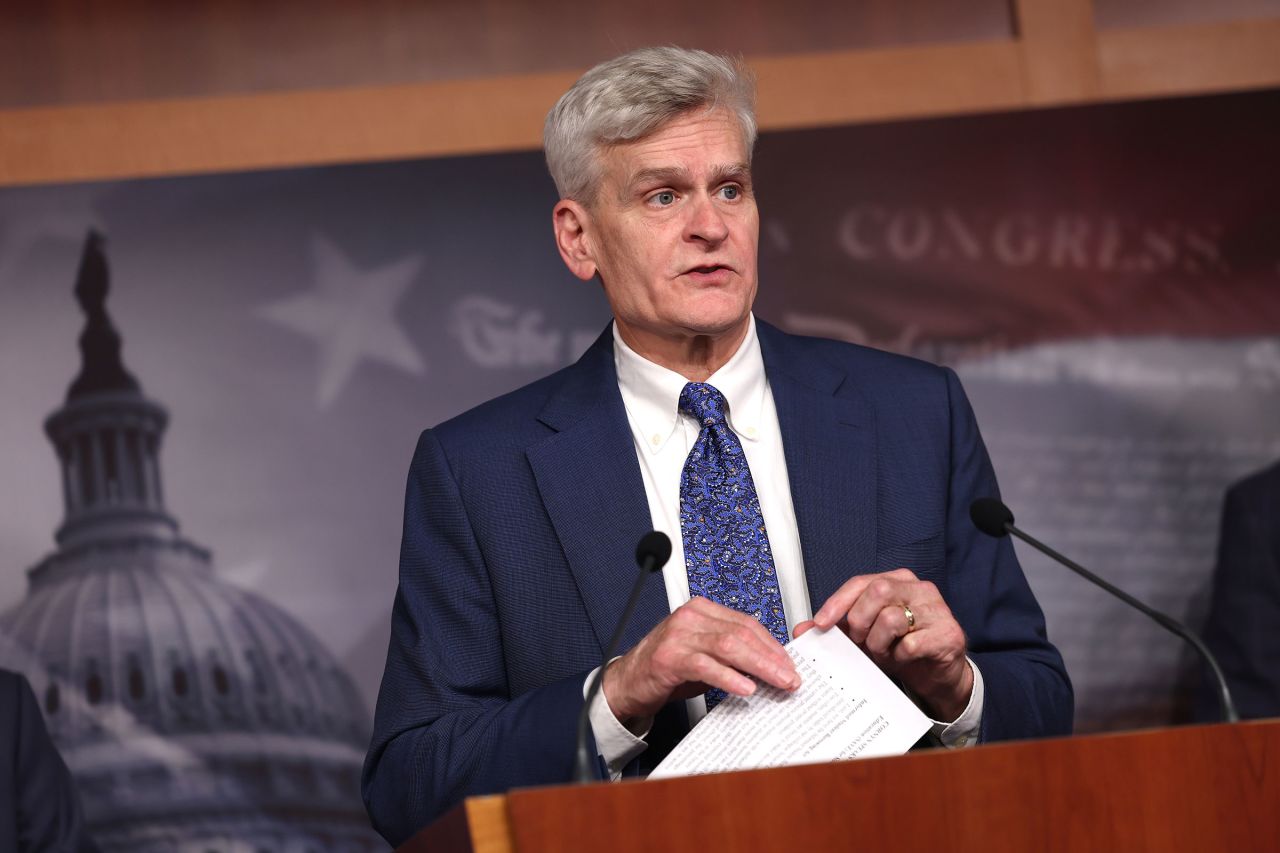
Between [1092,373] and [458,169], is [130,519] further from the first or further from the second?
[1092,373]

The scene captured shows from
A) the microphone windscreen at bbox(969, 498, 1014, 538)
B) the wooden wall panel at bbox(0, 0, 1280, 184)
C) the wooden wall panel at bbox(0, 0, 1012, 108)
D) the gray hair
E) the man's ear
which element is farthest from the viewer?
the wooden wall panel at bbox(0, 0, 1012, 108)

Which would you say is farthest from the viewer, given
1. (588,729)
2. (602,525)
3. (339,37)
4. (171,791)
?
(339,37)

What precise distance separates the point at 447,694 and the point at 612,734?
Answer: 0.32 m

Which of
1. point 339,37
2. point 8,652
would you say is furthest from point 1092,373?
point 8,652

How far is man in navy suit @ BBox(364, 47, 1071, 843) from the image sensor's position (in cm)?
208

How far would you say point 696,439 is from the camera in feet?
7.39

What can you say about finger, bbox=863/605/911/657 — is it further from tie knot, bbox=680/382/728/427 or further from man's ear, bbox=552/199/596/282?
man's ear, bbox=552/199/596/282

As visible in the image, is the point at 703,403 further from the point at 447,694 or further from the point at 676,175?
the point at 447,694

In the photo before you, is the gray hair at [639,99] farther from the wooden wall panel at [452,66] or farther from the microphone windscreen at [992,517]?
the wooden wall panel at [452,66]

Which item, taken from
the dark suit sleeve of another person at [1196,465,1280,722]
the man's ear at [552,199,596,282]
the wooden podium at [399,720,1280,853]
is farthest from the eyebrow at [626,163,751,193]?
the dark suit sleeve of another person at [1196,465,1280,722]

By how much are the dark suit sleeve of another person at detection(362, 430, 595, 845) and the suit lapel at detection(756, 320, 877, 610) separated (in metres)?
0.38

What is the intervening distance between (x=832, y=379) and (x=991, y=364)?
1568 millimetres

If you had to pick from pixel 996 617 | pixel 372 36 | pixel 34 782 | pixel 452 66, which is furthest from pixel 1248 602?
pixel 34 782

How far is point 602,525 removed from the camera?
2.18 metres
